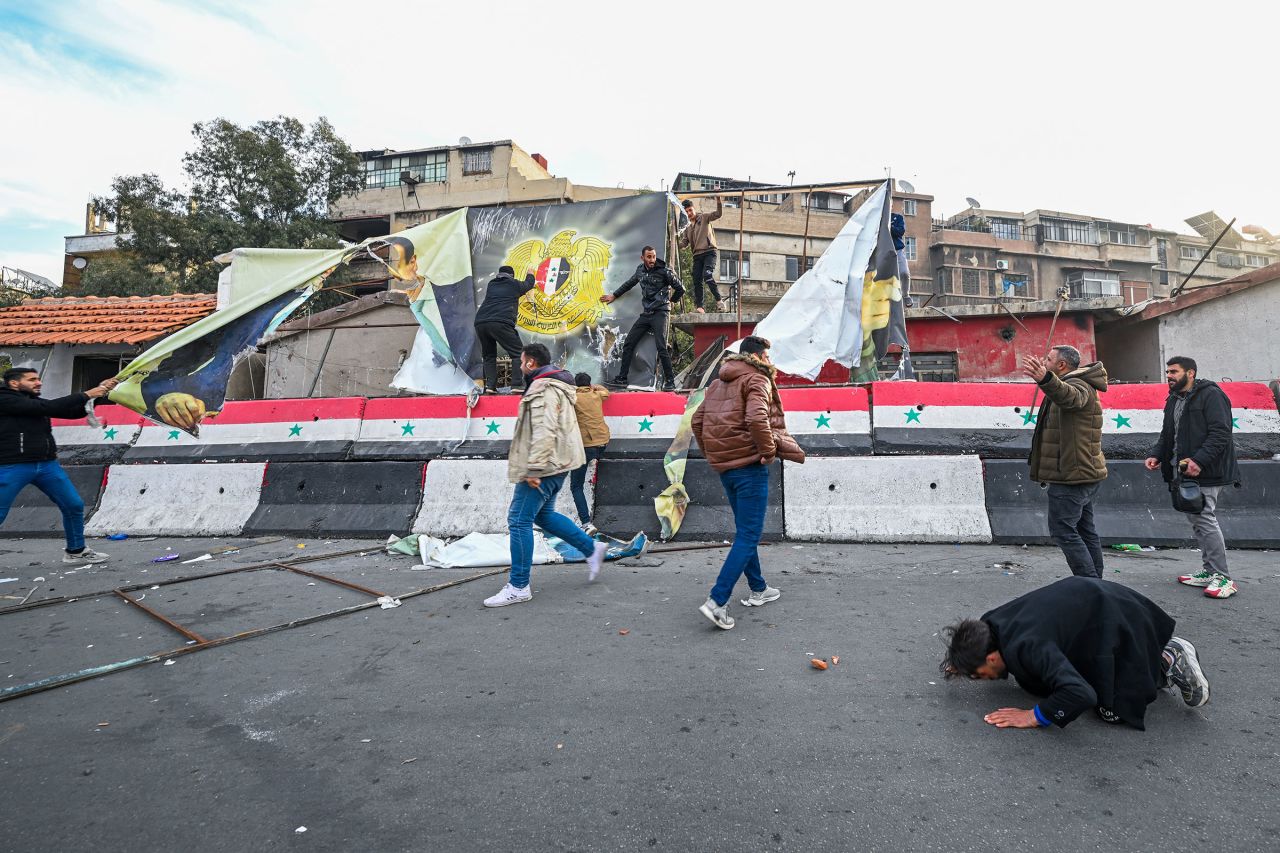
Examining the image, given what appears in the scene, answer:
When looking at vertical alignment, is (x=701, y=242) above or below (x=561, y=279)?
above

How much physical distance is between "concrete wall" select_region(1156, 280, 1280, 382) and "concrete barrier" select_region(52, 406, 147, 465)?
16219 millimetres

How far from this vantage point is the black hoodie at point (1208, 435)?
4.61 meters

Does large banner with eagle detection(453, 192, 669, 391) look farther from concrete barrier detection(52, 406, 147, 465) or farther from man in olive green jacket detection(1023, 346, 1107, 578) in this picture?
man in olive green jacket detection(1023, 346, 1107, 578)

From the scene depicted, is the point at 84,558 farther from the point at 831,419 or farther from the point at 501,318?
the point at 831,419

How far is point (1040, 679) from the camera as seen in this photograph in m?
2.58

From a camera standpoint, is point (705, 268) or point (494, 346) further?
point (705, 268)

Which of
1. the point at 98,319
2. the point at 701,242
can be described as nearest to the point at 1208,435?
the point at 701,242

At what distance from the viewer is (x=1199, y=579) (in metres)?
4.62

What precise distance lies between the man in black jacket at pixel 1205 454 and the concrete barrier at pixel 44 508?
1088cm

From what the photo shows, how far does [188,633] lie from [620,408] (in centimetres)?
456

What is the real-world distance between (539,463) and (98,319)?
12510 millimetres

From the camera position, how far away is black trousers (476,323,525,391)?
852 centimetres

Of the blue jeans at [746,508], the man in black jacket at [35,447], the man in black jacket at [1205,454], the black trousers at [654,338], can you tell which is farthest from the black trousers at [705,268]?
the man in black jacket at [35,447]

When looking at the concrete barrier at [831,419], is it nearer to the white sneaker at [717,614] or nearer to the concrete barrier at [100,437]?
the white sneaker at [717,614]
